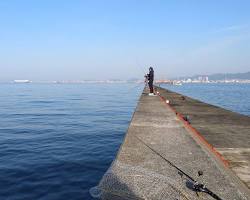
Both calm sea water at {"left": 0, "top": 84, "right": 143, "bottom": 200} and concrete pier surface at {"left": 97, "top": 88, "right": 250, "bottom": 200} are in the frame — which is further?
calm sea water at {"left": 0, "top": 84, "right": 143, "bottom": 200}

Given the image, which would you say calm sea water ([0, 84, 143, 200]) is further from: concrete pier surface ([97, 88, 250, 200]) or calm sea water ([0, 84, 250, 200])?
concrete pier surface ([97, 88, 250, 200])

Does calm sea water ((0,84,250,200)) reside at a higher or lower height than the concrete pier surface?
lower

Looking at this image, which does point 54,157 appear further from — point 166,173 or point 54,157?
point 166,173

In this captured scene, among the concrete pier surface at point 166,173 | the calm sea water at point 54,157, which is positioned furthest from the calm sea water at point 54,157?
the concrete pier surface at point 166,173

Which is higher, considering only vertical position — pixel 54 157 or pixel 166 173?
pixel 166 173

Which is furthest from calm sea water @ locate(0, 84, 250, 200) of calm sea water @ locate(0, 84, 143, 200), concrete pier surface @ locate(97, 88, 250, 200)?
concrete pier surface @ locate(97, 88, 250, 200)

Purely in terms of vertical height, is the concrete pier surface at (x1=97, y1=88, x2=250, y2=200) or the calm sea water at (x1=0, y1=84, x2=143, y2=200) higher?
the concrete pier surface at (x1=97, y1=88, x2=250, y2=200)

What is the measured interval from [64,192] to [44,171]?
7.08 feet

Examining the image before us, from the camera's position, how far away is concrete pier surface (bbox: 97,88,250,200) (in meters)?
4.75

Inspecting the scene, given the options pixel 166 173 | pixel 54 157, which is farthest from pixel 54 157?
pixel 166 173

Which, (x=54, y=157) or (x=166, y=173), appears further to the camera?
(x=54, y=157)

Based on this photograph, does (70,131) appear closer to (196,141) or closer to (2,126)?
(2,126)

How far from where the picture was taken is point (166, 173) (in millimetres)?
5598

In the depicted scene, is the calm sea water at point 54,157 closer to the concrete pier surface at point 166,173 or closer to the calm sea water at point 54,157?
the calm sea water at point 54,157
